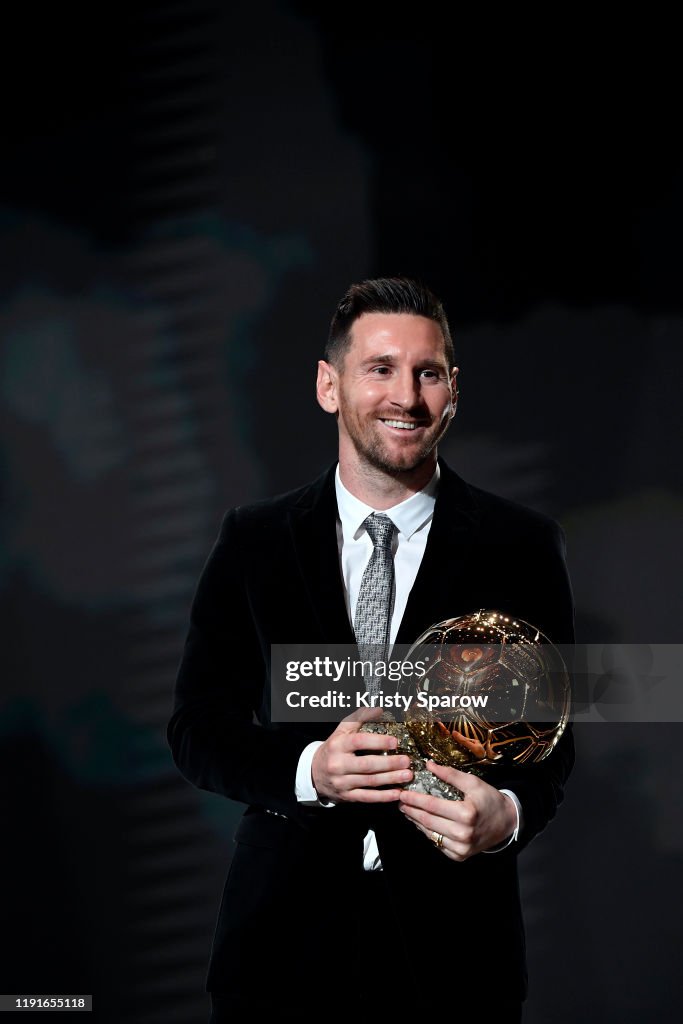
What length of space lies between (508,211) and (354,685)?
6.30 ft

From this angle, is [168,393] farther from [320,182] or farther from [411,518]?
[411,518]

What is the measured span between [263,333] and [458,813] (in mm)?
2070

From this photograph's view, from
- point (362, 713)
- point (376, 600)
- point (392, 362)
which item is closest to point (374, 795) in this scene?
point (362, 713)

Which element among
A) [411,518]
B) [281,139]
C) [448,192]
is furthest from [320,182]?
[411,518]

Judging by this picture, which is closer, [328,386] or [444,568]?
[444,568]

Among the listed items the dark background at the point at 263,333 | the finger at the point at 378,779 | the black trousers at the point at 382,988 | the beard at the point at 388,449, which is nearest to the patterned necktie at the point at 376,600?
the beard at the point at 388,449

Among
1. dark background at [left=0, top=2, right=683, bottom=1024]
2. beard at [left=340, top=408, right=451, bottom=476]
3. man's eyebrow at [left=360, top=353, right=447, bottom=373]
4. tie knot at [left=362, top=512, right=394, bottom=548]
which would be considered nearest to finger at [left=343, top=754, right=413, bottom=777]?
tie knot at [left=362, top=512, right=394, bottom=548]

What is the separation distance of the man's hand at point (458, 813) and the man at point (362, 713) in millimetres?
33

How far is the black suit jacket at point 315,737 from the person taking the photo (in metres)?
2.05

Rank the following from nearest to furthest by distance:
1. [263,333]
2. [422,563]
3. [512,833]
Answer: [512,833]
[422,563]
[263,333]

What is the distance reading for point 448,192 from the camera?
350 centimetres

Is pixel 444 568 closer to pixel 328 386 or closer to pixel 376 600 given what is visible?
pixel 376 600

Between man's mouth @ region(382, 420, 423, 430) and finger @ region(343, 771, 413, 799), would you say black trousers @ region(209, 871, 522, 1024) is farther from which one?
man's mouth @ region(382, 420, 423, 430)

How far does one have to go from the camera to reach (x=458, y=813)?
1.78 metres
